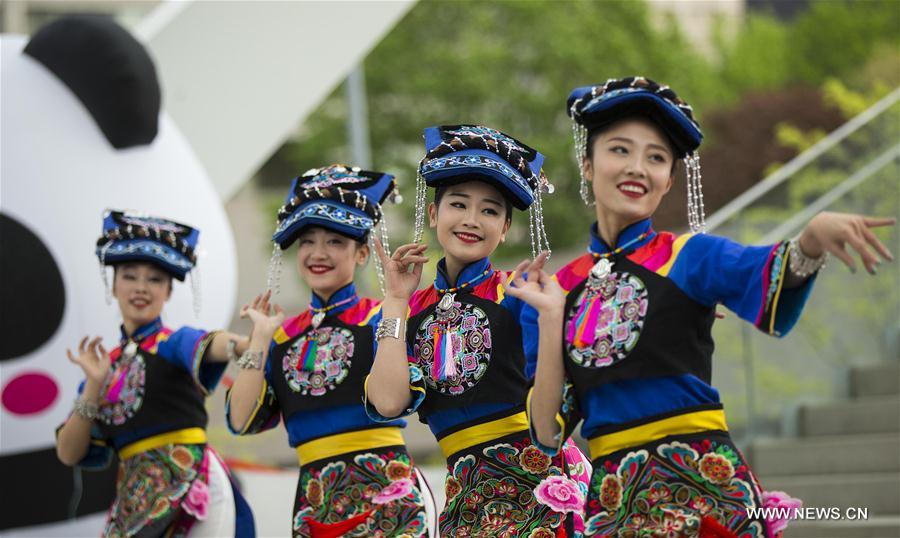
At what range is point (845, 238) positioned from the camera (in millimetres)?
3219

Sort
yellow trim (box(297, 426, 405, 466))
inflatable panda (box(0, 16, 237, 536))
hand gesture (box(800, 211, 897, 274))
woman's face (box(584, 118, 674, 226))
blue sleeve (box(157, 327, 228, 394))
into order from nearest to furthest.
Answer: hand gesture (box(800, 211, 897, 274)), woman's face (box(584, 118, 674, 226)), yellow trim (box(297, 426, 405, 466)), blue sleeve (box(157, 327, 228, 394)), inflatable panda (box(0, 16, 237, 536))

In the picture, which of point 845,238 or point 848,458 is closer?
point 845,238

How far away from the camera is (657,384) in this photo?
3.70 m

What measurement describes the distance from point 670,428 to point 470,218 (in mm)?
1008

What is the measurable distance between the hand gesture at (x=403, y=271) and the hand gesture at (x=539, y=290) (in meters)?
0.44

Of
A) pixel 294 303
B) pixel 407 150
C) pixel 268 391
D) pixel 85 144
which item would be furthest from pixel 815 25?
pixel 268 391

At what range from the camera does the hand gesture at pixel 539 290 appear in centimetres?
379

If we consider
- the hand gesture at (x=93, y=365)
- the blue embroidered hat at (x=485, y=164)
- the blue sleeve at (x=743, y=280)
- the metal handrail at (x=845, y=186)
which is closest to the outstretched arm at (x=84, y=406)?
the hand gesture at (x=93, y=365)

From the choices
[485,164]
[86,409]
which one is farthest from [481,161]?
[86,409]

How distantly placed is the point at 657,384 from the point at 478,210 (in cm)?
94

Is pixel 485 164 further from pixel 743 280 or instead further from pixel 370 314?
pixel 743 280

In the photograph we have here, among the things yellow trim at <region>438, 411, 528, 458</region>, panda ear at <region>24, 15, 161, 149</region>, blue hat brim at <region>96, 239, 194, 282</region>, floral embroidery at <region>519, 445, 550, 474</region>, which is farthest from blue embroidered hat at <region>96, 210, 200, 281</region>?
floral embroidery at <region>519, 445, 550, 474</region>

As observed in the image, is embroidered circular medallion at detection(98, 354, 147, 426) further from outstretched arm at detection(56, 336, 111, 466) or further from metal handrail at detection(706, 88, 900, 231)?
metal handrail at detection(706, 88, 900, 231)

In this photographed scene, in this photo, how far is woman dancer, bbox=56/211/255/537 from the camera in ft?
18.7
